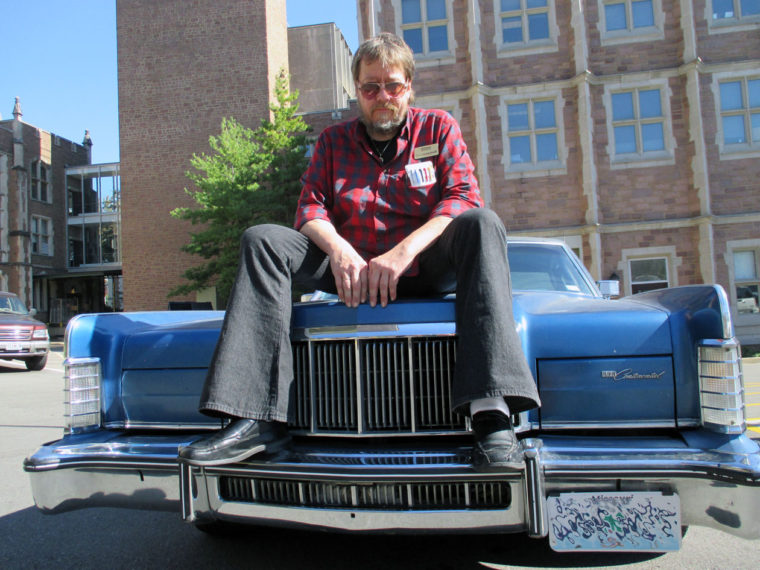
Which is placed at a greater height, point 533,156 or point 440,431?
point 533,156

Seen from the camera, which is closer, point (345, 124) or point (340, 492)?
point (340, 492)

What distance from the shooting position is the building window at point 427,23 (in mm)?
15648

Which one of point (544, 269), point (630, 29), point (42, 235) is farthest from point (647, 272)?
point (42, 235)

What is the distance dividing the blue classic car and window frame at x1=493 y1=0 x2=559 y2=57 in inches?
566

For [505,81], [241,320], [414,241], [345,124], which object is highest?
[505,81]

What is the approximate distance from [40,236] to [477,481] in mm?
35838

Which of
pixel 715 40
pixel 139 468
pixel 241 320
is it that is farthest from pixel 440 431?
pixel 715 40

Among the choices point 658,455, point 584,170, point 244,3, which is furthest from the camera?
point 244,3

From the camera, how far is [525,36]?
15.3m

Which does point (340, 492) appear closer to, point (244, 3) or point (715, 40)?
point (715, 40)

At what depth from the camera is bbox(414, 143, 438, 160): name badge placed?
2.57m

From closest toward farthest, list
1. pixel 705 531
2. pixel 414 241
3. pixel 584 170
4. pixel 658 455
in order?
1. pixel 658 455
2. pixel 414 241
3. pixel 705 531
4. pixel 584 170

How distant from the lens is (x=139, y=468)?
211cm

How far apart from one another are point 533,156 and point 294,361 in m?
14.0
